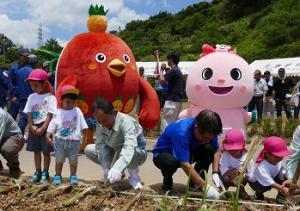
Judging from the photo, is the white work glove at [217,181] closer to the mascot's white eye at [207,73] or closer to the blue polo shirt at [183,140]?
the blue polo shirt at [183,140]

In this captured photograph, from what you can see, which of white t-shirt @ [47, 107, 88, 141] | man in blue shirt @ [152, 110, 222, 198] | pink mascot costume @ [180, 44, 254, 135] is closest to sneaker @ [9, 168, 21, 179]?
white t-shirt @ [47, 107, 88, 141]

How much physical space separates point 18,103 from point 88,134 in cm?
184

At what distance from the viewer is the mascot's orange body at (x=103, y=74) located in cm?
743

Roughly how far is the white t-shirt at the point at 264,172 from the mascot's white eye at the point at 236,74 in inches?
78.4

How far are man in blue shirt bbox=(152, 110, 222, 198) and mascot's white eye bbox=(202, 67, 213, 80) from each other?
160 cm

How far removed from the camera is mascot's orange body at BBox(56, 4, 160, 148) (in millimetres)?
7426

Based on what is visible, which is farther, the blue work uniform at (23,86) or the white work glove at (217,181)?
the blue work uniform at (23,86)

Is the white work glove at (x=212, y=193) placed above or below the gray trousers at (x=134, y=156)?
below

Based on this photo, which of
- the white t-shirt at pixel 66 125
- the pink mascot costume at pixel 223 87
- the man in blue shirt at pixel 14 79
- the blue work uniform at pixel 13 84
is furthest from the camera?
the blue work uniform at pixel 13 84

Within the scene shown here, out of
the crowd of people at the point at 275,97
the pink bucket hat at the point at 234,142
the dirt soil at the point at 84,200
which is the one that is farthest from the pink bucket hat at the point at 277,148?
the crowd of people at the point at 275,97

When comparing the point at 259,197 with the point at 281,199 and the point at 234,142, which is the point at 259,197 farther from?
the point at 234,142

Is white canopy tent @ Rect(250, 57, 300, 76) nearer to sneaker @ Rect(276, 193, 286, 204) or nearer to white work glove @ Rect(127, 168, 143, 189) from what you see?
white work glove @ Rect(127, 168, 143, 189)

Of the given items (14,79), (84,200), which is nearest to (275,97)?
(14,79)

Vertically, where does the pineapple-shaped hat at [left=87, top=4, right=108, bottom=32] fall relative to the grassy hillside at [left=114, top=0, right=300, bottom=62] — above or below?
below
